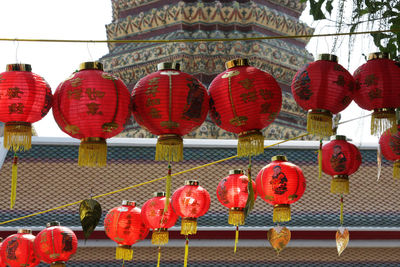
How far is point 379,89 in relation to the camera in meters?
4.34

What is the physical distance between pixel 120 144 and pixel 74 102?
15.6 ft

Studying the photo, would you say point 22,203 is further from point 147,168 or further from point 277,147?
point 277,147

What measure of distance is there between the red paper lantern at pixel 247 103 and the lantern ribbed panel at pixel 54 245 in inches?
107

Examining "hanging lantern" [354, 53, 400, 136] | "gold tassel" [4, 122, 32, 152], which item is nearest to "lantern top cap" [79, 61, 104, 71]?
"gold tassel" [4, 122, 32, 152]

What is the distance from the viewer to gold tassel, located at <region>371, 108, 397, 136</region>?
4395mm

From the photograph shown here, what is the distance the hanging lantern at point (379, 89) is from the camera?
435 cm

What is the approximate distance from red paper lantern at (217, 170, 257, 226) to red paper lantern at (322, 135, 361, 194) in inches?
28.0

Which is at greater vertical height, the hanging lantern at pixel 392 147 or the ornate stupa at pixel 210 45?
the ornate stupa at pixel 210 45

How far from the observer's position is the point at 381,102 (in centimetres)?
437

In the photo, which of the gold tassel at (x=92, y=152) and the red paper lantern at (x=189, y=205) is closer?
the gold tassel at (x=92, y=152)

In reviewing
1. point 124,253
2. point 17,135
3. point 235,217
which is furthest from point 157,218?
point 17,135

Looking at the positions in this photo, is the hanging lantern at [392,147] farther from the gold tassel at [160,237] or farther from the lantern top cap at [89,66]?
the lantern top cap at [89,66]

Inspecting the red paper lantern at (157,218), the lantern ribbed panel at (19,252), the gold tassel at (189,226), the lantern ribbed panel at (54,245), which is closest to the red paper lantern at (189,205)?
the gold tassel at (189,226)

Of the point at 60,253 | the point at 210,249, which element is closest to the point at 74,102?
the point at 60,253
